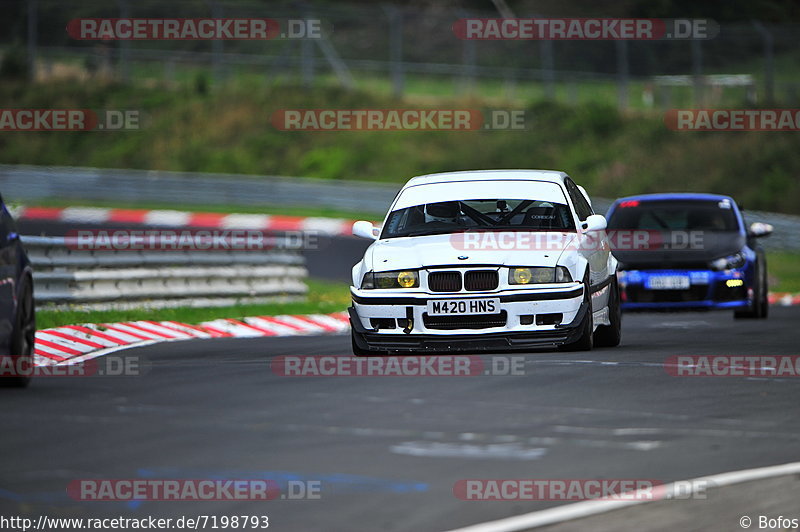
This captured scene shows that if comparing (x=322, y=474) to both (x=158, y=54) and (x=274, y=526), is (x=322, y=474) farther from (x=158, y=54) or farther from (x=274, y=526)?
(x=158, y=54)

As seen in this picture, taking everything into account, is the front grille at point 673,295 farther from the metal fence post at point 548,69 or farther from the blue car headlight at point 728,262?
the metal fence post at point 548,69

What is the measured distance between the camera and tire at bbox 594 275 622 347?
1409 centimetres

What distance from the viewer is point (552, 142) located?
4712cm

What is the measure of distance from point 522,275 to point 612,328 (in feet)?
6.58

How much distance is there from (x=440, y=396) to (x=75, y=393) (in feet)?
8.15

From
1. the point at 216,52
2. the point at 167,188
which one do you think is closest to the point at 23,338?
the point at 167,188

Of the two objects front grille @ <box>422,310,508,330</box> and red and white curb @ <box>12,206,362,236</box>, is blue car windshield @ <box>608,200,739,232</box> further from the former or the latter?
red and white curb @ <box>12,206,362,236</box>

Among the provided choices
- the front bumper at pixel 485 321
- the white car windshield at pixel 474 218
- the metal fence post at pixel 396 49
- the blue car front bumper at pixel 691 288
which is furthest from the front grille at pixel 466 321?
the metal fence post at pixel 396 49

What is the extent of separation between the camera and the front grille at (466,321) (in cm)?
1235

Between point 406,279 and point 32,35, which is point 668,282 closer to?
point 406,279

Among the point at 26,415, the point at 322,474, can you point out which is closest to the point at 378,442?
the point at 322,474

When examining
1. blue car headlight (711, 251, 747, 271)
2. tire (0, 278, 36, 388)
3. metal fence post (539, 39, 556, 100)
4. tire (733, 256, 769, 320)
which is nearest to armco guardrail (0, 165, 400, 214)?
metal fence post (539, 39, 556, 100)

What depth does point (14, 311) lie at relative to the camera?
10.8 m

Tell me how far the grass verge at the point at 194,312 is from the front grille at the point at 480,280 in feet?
19.6
